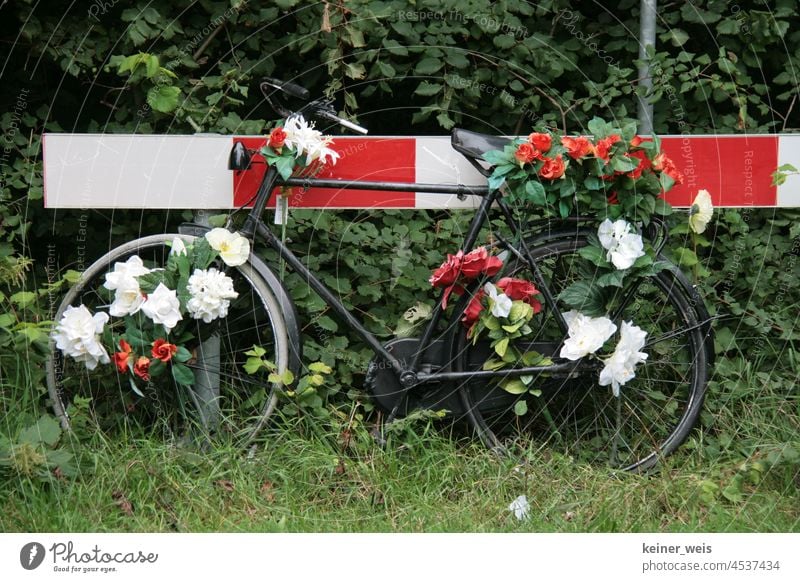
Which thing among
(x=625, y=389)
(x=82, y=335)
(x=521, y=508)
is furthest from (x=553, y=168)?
(x=82, y=335)

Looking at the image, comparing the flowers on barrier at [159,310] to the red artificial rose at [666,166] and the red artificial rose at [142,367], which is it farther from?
the red artificial rose at [666,166]

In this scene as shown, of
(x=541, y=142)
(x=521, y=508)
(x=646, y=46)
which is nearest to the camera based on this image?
(x=521, y=508)

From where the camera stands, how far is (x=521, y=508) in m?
2.93

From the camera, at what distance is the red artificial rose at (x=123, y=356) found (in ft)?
10.0

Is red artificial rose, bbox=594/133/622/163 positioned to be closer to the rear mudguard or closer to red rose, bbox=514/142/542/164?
red rose, bbox=514/142/542/164

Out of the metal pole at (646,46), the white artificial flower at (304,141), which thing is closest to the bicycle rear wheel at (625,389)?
the metal pole at (646,46)

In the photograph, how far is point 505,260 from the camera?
3.15 meters

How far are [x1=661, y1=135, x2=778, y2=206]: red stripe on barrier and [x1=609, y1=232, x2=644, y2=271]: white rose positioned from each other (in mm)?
366

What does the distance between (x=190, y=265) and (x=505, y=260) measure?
0.97 metres

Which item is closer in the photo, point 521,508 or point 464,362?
point 521,508

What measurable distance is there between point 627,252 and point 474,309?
0.49 m

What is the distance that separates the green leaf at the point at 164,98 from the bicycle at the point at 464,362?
0.32 meters

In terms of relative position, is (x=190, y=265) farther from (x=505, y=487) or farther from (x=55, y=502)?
(x=505, y=487)

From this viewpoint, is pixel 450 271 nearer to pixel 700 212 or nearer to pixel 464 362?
pixel 464 362
